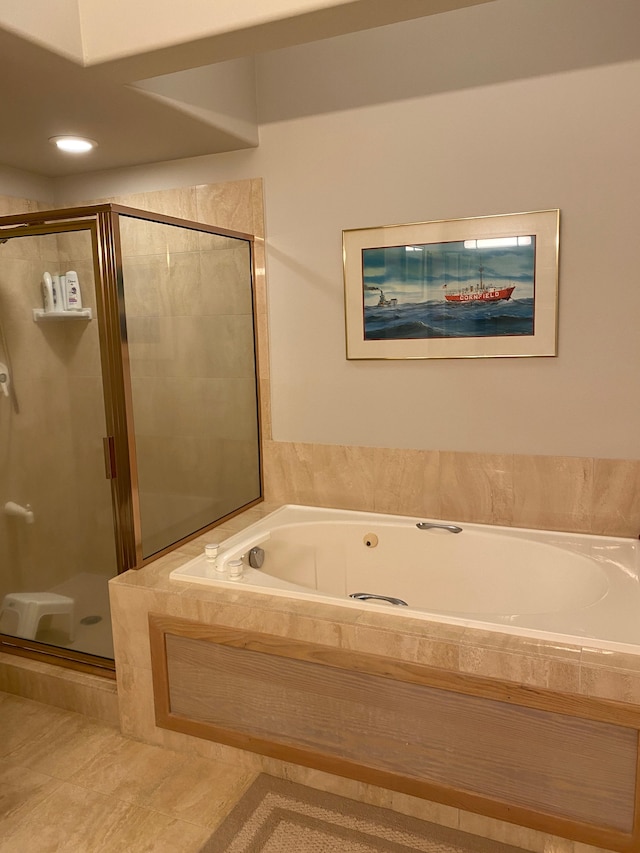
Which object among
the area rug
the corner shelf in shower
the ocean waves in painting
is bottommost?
the area rug

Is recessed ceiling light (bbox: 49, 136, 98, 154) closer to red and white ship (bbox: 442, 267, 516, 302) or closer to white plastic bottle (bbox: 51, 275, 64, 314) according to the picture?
white plastic bottle (bbox: 51, 275, 64, 314)

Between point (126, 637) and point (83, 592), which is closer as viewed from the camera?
point (126, 637)

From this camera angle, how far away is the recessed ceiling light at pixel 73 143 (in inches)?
112

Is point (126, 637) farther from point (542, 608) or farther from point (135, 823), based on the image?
point (542, 608)

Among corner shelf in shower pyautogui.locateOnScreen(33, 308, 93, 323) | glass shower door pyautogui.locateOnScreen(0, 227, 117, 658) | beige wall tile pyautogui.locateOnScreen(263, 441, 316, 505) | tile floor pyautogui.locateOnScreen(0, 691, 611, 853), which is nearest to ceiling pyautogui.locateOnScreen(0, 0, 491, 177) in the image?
glass shower door pyautogui.locateOnScreen(0, 227, 117, 658)

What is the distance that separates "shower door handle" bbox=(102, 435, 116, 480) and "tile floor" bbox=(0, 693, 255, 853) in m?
0.98

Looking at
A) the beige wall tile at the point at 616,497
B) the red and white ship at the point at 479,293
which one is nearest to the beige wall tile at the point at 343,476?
the red and white ship at the point at 479,293

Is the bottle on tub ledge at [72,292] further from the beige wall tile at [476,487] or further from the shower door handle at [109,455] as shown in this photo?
the beige wall tile at [476,487]

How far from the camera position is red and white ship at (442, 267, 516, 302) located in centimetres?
268

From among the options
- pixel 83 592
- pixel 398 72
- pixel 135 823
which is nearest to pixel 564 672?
pixel 135 823

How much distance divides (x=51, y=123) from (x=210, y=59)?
892 millimetres

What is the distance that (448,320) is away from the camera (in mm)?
2801

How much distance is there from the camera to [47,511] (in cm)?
288

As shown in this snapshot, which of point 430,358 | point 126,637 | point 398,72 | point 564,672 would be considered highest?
point 398,72
